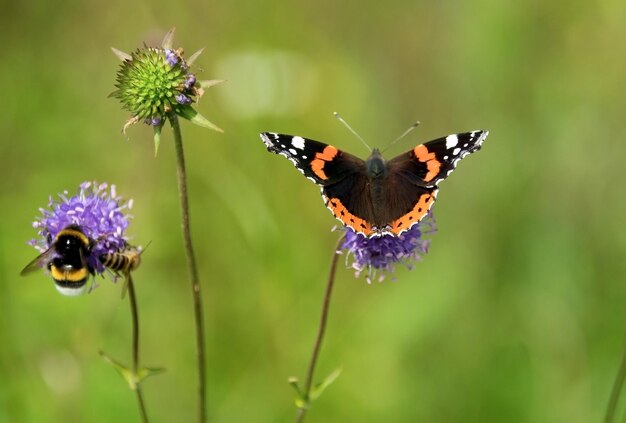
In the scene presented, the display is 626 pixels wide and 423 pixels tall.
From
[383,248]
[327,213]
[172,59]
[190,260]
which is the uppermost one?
[327,213]

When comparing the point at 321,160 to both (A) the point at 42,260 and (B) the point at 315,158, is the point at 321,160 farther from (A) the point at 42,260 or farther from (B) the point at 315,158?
(A) the point at 42,260

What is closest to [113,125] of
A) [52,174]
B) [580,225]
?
[52,174]

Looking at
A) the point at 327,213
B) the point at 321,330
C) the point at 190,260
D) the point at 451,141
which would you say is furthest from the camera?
the point at 327,213

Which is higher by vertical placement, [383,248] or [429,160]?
[429,160]

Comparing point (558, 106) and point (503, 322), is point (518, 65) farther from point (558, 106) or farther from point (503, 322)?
point (503, 322)

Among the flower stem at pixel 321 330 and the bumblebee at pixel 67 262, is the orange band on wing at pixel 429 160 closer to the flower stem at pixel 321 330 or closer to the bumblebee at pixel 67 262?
the flower stem at pixel 321 330

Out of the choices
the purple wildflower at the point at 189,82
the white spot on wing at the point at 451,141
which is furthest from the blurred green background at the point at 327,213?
the purple wildflower at the point at 189,82

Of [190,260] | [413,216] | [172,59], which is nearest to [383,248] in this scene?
[413,216]

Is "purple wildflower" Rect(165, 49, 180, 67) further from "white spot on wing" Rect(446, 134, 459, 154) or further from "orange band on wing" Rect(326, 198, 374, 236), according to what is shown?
"white spot on wing" Rect(446, 134, 459, 154)
